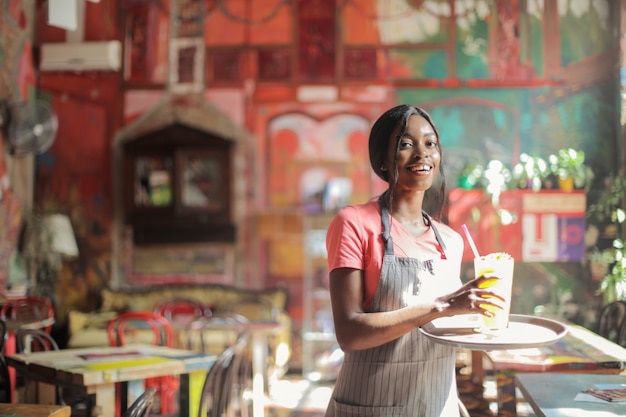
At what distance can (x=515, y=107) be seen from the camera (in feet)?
22.6

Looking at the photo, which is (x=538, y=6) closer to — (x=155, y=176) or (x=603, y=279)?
(x=603, y=279)

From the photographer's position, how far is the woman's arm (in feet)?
4.94

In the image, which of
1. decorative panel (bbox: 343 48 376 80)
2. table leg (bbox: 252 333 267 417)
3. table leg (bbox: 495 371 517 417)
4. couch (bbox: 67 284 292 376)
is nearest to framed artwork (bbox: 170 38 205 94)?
decorative panel (bbox: 343 48 376 80)

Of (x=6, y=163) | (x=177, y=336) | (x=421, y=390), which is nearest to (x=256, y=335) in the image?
(x=177, y=336)

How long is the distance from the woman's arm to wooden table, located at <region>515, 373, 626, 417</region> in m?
0.69

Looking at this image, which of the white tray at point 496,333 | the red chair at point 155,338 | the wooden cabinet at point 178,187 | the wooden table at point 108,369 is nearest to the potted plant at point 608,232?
the wooden cabinet at point 178,187

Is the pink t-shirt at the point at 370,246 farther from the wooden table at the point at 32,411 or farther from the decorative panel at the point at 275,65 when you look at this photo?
the decorative panel at the point at 275,65

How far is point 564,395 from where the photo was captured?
7.50 feet

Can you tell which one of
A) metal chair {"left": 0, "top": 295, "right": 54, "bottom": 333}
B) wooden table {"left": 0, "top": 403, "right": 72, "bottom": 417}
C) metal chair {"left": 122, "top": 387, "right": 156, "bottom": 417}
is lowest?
metal chair {"left": 0, "top": 295, "right": 54, "bottom": 333}

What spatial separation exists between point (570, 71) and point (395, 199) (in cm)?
568

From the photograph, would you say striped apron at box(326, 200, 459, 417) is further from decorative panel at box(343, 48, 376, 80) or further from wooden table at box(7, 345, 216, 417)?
Answer: decorative panel at box(343, 48, 376, 80)

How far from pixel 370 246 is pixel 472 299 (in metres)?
0.28

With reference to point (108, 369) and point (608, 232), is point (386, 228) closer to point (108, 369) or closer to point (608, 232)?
point (108, 369)

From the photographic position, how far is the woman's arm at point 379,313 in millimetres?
1507
